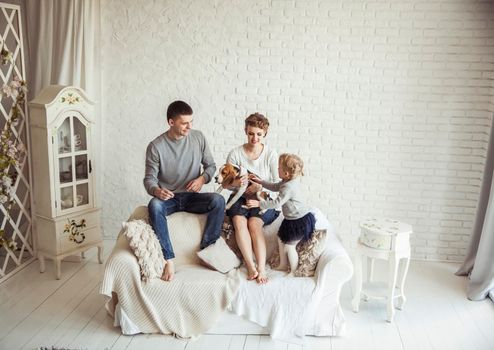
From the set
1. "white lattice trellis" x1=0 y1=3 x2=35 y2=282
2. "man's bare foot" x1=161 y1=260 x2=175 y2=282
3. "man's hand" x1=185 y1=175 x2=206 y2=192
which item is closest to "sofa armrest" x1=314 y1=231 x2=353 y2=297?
"man's bare foot" x1=161 y1=260 x2=175 y2=282

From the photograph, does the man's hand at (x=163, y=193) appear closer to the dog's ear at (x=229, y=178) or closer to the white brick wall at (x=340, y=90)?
the dog's ear at (x=229, y=178)

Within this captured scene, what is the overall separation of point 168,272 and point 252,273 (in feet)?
1.82

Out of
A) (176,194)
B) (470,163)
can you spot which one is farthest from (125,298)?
(470,163)

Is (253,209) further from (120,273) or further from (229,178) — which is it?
(120,273)

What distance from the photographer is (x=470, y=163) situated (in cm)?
479

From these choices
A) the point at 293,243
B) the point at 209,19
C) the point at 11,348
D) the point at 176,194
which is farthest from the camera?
the point at 209,19

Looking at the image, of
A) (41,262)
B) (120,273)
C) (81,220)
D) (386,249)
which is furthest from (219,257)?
(41,262)

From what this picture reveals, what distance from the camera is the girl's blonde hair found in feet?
11.5

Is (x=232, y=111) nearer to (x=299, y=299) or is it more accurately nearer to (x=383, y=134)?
(x=383, y=134)

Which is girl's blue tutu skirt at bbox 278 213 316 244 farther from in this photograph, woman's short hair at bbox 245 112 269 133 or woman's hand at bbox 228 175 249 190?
woman's short hair at bbox 245 112 269 133

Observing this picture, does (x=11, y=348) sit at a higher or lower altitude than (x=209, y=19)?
lower

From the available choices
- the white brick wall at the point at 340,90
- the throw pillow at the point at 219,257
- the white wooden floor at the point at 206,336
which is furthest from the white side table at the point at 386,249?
the white brick wall at the point at 340,90

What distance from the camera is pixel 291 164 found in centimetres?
349

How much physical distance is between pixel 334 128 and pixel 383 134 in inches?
17.6
